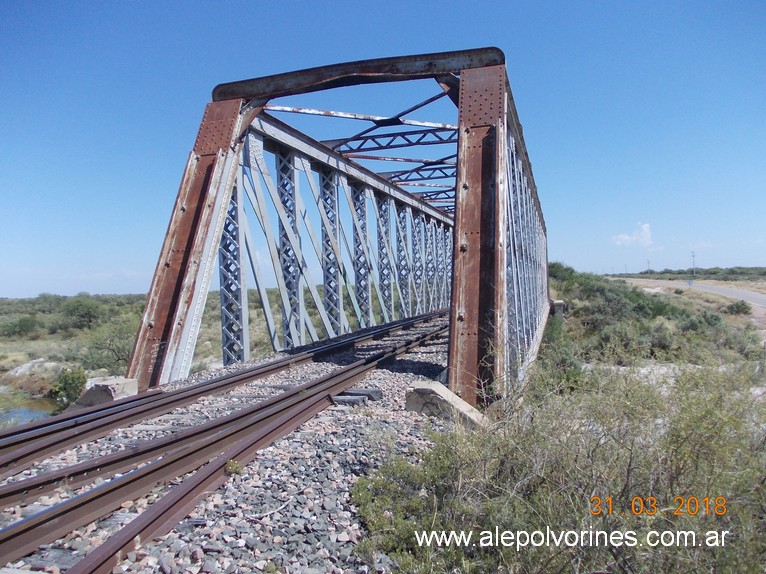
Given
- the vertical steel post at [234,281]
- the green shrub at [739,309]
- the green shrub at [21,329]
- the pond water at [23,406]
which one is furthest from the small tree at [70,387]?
the green shrub at [739,309]

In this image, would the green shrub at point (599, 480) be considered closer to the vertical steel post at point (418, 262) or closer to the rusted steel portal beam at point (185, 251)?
the rusted steel portal beam at point (185, 251)

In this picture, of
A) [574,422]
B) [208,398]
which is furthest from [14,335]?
[574,422]

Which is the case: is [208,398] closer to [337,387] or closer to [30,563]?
[337,387]

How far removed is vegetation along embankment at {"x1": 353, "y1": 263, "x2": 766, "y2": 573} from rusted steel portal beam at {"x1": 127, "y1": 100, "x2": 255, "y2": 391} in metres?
5.91

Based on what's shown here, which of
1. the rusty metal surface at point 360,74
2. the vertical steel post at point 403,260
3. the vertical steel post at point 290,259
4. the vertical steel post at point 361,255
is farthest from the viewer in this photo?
the vertical steel post at point 403,260

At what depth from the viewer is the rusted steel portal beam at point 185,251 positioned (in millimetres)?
8484

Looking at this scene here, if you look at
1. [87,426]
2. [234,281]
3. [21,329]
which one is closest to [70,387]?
[234,281]

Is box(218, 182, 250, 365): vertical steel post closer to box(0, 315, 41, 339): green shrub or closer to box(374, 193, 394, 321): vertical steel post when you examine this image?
box(374, 193, 394, 321): vertical steel post

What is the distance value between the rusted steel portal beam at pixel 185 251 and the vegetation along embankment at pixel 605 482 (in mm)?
5907

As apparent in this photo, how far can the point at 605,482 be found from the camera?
292 centimetres

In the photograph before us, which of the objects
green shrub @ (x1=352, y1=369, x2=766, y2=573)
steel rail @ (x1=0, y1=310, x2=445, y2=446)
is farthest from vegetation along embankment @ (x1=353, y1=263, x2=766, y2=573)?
steel rail @ (x1=0, y1=310, x2=445, y2=446)

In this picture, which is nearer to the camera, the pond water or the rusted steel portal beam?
the rusted steel portal beam

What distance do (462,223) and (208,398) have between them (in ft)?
14.7

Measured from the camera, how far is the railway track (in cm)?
304
